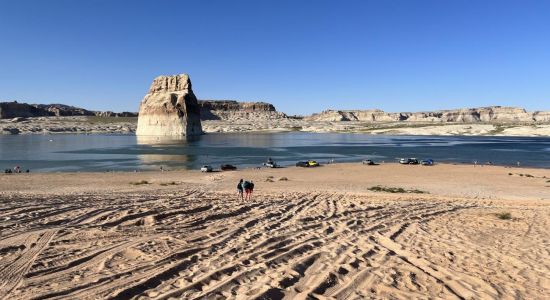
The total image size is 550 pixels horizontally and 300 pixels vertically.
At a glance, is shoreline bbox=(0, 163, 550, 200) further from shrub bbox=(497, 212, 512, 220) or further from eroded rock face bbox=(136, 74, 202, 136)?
eroded rock face bbox=(136, 74, 202, 136)

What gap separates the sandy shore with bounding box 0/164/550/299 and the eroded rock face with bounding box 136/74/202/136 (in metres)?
141

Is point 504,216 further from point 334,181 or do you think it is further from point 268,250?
point 334,181

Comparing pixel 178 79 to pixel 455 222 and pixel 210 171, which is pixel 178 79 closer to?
pixel 210 171

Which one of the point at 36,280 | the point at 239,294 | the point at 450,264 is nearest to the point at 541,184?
the point at 450,264

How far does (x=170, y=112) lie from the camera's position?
522 ft

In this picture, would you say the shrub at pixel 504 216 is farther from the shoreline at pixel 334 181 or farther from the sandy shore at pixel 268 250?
the shoreline at pixel 334 181

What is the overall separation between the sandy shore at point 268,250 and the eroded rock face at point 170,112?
141 metres

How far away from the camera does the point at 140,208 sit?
1862 centimetres

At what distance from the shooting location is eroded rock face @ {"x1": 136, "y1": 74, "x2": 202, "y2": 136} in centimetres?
15875

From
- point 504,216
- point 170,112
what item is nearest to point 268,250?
point 504,216

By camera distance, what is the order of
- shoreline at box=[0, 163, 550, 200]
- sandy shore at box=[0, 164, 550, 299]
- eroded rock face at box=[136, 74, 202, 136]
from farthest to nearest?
eroded rock face at box=[136, 74, 202, 136] → shoreline at box=[0, 163, 550, 200] → sandy shore at box=[0, 164, 550, 299]

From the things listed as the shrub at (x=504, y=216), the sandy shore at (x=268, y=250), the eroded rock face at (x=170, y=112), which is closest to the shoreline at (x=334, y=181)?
the shrub at (x=504, y=216)

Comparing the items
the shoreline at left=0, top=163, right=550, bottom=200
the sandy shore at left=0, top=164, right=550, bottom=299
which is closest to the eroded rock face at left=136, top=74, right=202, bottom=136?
the shoreline at left=0, top=163, right=550, bottom=200

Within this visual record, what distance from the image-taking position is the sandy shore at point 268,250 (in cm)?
933
